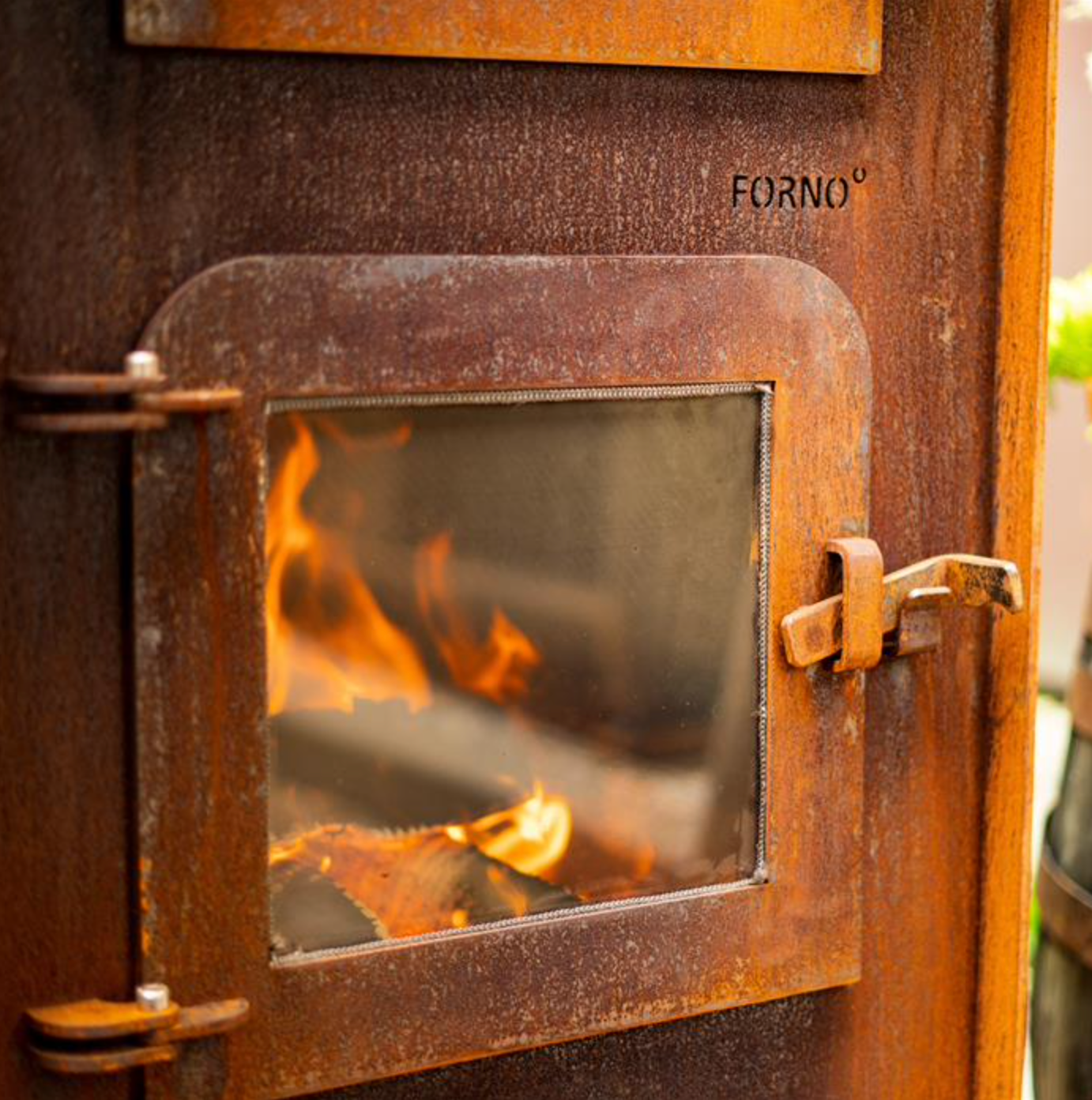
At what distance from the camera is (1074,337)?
2385 millimetres

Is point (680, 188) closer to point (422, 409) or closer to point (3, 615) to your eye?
point (422, 409)

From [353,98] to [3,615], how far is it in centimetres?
40

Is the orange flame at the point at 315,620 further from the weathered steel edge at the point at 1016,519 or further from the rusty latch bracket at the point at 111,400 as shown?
the weathered steel edge at the point at 1016,519

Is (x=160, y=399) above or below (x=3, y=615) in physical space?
above

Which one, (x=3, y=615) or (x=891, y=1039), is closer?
(x=3, y=615)

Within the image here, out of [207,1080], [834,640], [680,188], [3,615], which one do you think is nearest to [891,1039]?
[834,640]

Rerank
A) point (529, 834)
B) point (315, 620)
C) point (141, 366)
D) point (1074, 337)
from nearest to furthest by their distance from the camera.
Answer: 1. point (141, 366)
2. point (315, 620)
3. point (529, 834)
4. point (1074, 337)

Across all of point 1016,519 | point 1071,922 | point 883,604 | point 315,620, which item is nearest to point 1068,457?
point 1071,922

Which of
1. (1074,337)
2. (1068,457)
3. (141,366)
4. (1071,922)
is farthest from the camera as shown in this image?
(1068,457)

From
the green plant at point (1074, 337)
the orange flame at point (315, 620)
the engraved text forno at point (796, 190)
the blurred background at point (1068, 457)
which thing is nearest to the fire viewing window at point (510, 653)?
the orange flame at point (315, 620)

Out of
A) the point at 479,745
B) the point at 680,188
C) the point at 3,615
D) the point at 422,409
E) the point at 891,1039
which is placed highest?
the point at 680,188

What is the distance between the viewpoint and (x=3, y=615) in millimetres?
1131

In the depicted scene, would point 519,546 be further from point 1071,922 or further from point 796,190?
point 1071,922

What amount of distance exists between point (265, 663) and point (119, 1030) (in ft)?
0.81
